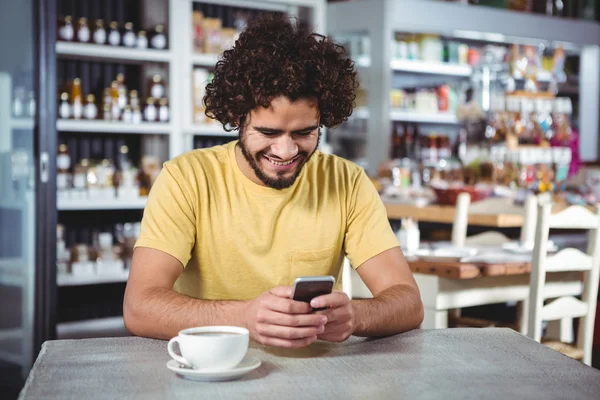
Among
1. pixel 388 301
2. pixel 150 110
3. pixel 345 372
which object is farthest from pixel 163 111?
pixel 345 372

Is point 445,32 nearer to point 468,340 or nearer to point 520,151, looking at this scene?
point 520,151

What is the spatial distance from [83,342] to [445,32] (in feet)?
18.6

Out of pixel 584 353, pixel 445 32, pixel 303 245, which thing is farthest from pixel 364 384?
pixel 445 32

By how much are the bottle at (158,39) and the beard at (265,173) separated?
294 cm

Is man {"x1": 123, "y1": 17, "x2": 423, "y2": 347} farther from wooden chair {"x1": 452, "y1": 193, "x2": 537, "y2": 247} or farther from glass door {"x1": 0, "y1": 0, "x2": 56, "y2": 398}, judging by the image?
wooden chair {"x1": 452, "y1": 193, "x2": 537, "y2": 247}

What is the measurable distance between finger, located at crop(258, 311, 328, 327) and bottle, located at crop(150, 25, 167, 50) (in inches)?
136

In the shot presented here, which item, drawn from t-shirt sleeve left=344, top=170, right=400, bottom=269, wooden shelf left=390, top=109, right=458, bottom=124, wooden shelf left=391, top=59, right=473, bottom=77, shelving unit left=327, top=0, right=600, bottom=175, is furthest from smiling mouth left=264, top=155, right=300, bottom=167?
wooden shelf left=391, top=59, right=473, bottom=77

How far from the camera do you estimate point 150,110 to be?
4.61m

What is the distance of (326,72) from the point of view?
179 centimetres

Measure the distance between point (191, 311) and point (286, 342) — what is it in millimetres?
250

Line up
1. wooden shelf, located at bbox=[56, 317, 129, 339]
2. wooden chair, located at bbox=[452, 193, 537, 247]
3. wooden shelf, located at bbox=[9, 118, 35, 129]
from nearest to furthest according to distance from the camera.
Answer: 1. wooden shelf, located at bbox=[9, 118, 35, 129]
2. wooden chair, located at bbox=[452, 193, 537, 247]
3. wooden shelf, located at bbox=[56, 317, 129, 339]

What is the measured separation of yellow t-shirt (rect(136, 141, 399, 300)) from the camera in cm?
186

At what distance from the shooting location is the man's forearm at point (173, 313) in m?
1.53

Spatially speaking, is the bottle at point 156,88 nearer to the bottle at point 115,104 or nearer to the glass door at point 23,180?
the bottle at point 115,104
